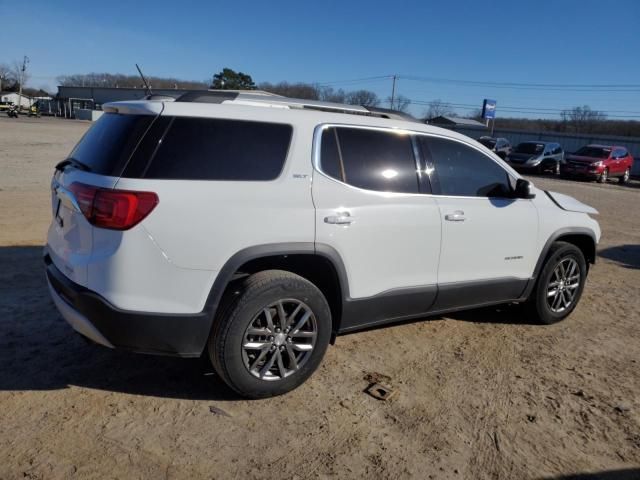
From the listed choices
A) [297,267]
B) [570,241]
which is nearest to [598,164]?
[570,241]

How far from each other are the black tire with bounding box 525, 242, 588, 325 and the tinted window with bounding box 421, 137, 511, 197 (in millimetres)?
887

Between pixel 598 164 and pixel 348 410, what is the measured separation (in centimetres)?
2594

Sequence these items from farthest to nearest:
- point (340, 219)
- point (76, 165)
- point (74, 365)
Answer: point (74, 365)
point (340, 219)
point (76, 165)

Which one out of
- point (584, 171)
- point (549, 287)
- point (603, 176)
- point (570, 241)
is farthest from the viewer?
point (603, 176)

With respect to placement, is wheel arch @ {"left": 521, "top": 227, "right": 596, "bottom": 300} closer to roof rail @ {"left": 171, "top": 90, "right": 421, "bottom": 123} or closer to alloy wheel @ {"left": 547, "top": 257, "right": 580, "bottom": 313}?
alloy wheel @ {"left": 547, "top": 257, "right": 580, "bottom": 313}

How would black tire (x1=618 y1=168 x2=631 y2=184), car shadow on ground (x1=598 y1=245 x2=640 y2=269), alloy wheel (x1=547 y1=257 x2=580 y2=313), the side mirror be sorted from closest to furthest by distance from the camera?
the side mirror → alloy wheel (x1=547 y1=257 x2=580 y2=313) → car shadow on ground (x1=598 y1=245 x2=640 y2=269) → black tire (x1=618 y1=168 x2=631 y2=184)

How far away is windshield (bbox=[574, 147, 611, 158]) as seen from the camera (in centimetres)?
2616

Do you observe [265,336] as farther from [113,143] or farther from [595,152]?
[595,152]

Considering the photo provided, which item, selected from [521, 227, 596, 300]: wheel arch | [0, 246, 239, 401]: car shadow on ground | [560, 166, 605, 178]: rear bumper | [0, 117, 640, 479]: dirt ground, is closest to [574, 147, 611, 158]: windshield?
[560, 166, 605, 178]: rear bumper

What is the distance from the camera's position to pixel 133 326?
2.96m

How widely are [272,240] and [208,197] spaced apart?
1.54ft


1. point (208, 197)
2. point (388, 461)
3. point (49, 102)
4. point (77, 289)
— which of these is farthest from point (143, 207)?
point (49, 102)

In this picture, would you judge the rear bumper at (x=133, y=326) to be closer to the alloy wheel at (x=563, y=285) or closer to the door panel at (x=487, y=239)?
the door panel at (x=487, y=239)

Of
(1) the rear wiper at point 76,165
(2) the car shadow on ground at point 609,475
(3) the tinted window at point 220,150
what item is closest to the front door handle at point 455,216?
(3) the tinted window at point 220,150
